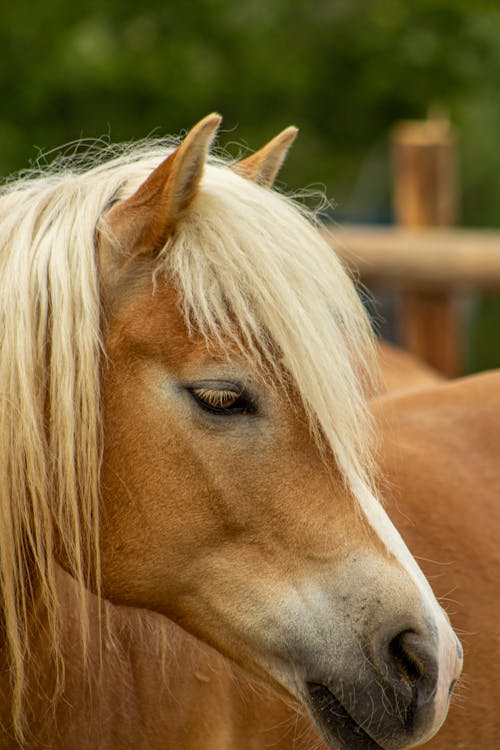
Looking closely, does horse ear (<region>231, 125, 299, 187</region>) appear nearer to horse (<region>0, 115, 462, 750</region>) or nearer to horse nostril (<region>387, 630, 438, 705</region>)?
horse (<region>0, 115, 462, 750</region>)

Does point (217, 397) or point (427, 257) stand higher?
point (427, 257)

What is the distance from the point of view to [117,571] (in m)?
1.69

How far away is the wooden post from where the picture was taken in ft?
18.1

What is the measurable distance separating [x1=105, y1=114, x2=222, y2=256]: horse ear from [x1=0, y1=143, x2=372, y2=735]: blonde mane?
28 mm

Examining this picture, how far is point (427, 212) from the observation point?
18.6ft

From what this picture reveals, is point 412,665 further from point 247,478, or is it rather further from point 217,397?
point 217,397

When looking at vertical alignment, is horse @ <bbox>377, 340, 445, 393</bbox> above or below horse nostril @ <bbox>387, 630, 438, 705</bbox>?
above

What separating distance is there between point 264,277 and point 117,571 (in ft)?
1.74

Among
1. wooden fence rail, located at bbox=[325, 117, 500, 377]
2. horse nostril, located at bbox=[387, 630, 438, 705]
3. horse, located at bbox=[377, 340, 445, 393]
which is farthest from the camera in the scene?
wooden fence rail, located at bbox=[325, 117, 500, 377]

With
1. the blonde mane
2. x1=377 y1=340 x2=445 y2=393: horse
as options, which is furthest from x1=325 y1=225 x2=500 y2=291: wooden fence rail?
the blonde mane

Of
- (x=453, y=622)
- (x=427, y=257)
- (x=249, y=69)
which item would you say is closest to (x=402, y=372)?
(x=427, y=257)

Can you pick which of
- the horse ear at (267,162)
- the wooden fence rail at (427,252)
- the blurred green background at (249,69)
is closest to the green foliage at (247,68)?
the blurred green background at (249,69)

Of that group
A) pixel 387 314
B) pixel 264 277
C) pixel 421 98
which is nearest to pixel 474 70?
pixel 421 98

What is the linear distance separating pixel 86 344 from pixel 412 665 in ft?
2.33
